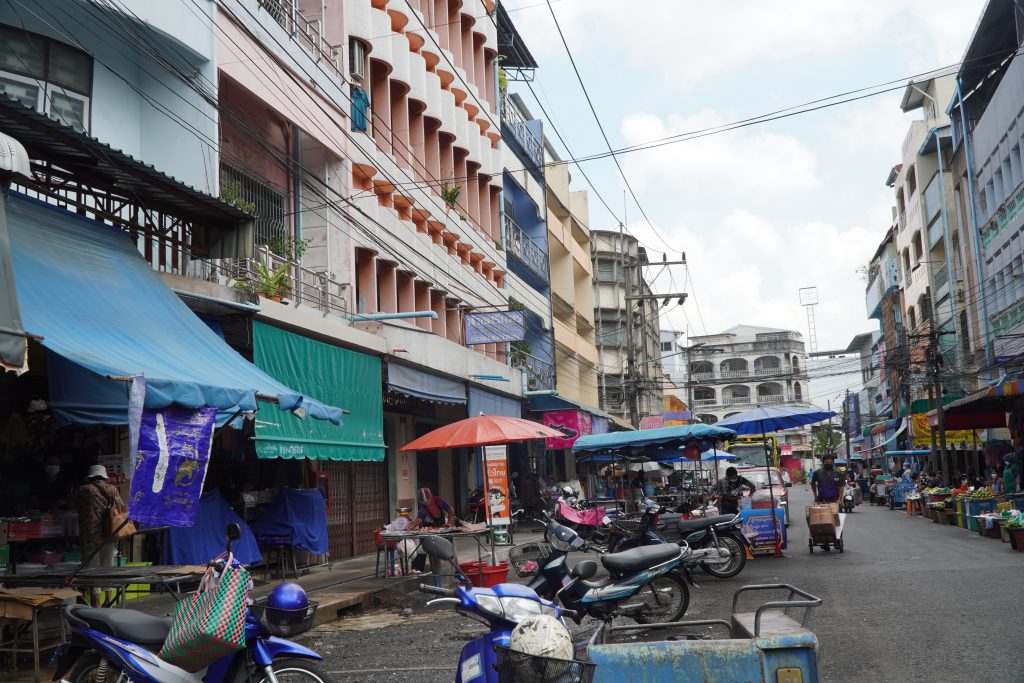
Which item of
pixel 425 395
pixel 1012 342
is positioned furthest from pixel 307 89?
pixel 1012 342

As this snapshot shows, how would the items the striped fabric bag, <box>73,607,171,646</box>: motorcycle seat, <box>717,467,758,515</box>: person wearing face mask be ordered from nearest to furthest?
the striped fabric bag → <box>73,607,171,646</box>: motorcycle seat → <box>717,467,758,515</box>: person wearing face mask

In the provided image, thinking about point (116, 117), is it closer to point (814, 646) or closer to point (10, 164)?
point (10, 164)

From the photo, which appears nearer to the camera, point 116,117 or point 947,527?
point 116,117

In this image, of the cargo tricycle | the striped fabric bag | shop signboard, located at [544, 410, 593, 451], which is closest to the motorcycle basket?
the cargo tricycle

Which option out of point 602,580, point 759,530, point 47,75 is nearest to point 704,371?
point 759,530

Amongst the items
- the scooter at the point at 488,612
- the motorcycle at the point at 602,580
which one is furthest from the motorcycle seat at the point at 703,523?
the scooter at the point at 488,612

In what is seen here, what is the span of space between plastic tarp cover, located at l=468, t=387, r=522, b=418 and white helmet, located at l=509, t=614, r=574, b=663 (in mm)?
17948

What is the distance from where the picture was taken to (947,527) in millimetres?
22891

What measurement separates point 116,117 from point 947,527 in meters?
20.7

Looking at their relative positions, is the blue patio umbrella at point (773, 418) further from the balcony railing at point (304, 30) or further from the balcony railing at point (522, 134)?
the balcony railing at point (522, 134)

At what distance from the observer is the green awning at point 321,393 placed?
42.2ft

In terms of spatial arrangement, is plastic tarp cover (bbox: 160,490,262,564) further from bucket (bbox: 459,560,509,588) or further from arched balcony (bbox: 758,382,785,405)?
arched balcony (bbox: 758,382,785,405)

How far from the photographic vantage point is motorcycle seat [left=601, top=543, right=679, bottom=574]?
8062 millimetres

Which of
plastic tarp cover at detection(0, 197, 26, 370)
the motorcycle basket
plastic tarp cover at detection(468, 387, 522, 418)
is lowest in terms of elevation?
the motorcycle basket
